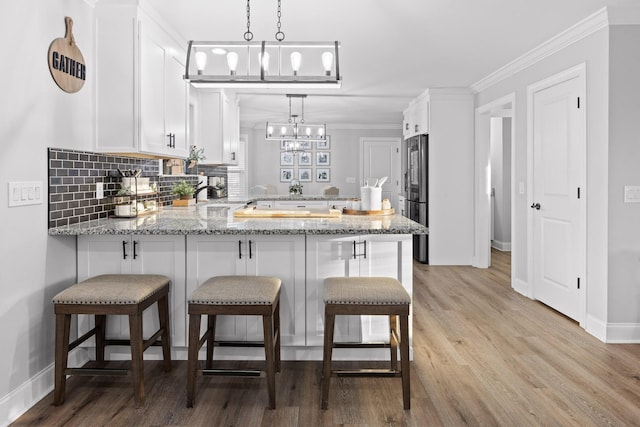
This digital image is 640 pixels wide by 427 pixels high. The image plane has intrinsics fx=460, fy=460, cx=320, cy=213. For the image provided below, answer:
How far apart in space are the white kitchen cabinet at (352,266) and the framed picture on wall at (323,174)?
7.07 m

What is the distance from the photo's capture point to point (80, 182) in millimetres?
2910

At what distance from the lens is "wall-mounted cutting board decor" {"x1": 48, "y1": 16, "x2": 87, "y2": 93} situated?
2.57m

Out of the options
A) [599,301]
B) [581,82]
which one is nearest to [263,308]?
[599,301]

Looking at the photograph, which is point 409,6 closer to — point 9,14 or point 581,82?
point 581,82

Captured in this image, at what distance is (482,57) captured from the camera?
4672 millimetres

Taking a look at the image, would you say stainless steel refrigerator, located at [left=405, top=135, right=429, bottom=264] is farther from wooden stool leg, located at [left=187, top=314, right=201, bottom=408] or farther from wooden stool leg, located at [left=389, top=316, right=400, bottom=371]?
wooden stool leg, located at [left=187, top=314, right=201, bottom=408]

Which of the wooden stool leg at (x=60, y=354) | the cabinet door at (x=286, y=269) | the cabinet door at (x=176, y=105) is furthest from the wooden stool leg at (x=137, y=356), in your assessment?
the cabinet door at (x=176, y=105)

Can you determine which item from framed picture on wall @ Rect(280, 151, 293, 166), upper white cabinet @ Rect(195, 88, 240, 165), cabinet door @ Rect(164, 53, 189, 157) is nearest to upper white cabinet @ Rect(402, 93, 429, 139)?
upper white cabinet @ Rect(195, 88, 240, 165)

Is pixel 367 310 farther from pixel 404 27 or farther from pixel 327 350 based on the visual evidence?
pixel 404 27

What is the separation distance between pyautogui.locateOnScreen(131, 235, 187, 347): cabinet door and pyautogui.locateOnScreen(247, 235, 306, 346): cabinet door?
0.42 m

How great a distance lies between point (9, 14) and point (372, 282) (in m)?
2.24

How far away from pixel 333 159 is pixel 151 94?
680 centimetres

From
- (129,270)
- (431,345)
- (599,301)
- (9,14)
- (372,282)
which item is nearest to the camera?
(9,14)

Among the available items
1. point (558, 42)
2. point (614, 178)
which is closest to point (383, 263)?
point (614, 178)
